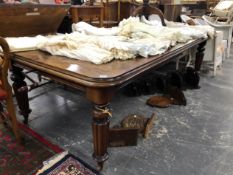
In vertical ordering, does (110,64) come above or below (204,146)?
above

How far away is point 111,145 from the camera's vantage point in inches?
64.9

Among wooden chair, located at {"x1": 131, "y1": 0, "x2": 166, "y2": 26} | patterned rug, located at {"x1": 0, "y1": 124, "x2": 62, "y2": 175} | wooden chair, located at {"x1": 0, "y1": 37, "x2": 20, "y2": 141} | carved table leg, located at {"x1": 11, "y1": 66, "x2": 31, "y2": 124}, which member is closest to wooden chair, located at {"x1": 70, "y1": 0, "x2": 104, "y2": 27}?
wooden chair, located at {"x1": 131, "y1": 0, "x2": 166, "y2": 26}

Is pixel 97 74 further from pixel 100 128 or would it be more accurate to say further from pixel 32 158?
pixel 32 158

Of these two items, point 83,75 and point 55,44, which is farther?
point 55,44

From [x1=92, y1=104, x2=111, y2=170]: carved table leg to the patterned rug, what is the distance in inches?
20.6

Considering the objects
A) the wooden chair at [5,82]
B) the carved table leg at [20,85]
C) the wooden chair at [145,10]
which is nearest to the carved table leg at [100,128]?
the wooden chair at [5,82]

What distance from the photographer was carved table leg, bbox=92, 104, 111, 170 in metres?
1.10

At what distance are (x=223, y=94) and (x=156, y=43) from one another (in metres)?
1.58

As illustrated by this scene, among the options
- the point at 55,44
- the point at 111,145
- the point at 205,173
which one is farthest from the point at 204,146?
the point at 55,44

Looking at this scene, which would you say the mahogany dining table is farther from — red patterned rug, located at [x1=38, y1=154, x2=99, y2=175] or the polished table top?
red patterned rug, located at [x1=38, y1=154, x2=99, y2=175]

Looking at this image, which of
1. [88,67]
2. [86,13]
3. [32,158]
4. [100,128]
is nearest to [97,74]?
[88,67]

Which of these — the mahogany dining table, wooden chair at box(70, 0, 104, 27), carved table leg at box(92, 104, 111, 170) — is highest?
wooden chair at box(70, 0, 104, 27)

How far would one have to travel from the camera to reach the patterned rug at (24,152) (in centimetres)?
143

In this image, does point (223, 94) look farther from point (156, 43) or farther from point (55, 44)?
point (55, 44)
